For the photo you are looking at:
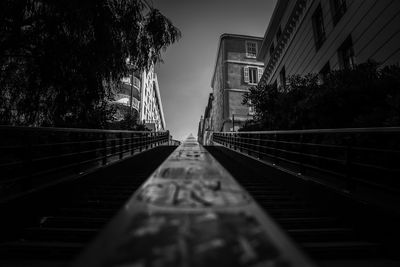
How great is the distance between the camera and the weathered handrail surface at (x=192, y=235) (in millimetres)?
511

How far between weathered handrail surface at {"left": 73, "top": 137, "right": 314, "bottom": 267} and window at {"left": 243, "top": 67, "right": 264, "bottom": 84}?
31903mm

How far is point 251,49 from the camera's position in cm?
3212

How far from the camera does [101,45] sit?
15.1ft

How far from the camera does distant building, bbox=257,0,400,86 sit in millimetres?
6531

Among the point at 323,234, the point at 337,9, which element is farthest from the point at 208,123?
the point at 323,234

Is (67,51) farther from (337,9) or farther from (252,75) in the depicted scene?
(252,75)

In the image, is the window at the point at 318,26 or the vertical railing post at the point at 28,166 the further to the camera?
the window at the point at 318,26

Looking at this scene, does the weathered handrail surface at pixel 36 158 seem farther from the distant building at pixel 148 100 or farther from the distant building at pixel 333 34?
the distant building at pixel 148 100

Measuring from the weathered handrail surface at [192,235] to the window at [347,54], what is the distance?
9.85 m

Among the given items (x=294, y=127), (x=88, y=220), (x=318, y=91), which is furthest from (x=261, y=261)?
(x=294, y=127)

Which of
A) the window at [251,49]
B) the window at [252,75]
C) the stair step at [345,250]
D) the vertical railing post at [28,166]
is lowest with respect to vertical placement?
the stair step at [345,250]

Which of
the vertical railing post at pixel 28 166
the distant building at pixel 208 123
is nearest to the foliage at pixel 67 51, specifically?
the vertical railing post at pixel 28 166

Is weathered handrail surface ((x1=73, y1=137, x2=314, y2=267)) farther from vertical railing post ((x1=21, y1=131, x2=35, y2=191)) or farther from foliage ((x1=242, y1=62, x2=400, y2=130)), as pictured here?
foliage ((x1=242, y1=62, x2=400, y2=130))

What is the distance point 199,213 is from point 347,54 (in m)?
10.6
